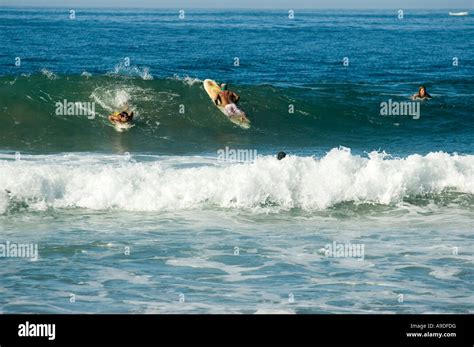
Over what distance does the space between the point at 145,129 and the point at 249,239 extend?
38.6ft

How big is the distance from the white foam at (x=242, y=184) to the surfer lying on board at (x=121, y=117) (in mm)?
A: 6382

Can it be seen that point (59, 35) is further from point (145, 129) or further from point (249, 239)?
point (249, 239)

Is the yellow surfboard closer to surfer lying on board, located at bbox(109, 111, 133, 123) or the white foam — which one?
surfer lying on board, located at bbox(109, 111, 133, 123)

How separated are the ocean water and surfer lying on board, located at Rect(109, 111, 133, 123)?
32 cm

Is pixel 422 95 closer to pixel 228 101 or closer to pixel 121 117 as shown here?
pixel 228 101

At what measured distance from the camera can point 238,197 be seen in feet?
60.5

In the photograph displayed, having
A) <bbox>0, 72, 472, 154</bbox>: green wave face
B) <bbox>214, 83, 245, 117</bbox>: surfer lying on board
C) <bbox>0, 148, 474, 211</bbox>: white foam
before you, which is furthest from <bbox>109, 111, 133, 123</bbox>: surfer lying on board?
<bbox>0, 148, 474, 211</bbox>: white foam

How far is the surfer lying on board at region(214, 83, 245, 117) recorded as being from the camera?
93.4ft

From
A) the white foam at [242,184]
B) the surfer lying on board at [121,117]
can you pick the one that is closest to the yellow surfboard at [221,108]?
the surfer lying on board at [121,117]
